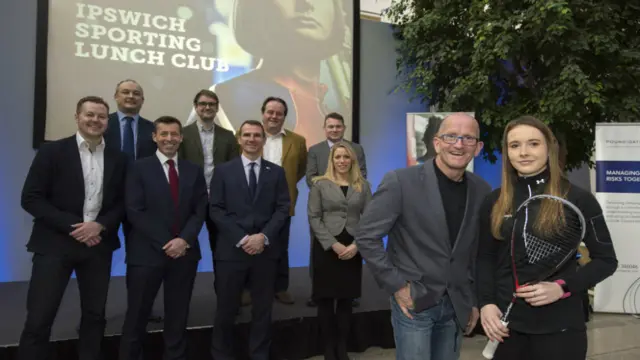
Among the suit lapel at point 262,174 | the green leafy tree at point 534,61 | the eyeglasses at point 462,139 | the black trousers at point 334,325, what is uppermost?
the green leafy tree at point 534,61

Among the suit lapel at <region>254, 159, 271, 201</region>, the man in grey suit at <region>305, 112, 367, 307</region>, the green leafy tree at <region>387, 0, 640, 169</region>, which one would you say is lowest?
the suit lapel at <region>254, 159, 271, 201</region>

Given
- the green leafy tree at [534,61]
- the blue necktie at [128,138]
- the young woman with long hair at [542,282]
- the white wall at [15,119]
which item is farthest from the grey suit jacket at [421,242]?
the white wall at [15,119]

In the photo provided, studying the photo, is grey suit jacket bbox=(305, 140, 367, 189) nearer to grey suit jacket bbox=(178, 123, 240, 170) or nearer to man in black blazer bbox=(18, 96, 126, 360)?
grey suit jacket bbox=(178, 123, 240, 170)

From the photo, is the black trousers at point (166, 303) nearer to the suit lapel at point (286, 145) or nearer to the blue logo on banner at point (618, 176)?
the suit lapel at point (286, 145)

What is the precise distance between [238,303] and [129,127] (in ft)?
5.31

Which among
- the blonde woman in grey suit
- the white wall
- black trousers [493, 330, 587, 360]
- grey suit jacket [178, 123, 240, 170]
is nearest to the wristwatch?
black trousers [493, 330, 587, 360]

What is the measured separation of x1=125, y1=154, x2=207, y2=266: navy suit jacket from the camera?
2.82 meters

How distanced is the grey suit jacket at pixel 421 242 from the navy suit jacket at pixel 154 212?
1517 mm

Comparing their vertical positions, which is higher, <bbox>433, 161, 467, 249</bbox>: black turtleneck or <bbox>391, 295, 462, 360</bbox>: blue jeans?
<bbox>433, 161, 467, 249</bbox>: black turtleneck

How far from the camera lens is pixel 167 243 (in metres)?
2.83

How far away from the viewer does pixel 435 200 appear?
1830mm

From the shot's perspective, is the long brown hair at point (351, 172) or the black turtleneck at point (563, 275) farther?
the long brown hair at point (351, 172)

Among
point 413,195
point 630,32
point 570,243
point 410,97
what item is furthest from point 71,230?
point 630,32

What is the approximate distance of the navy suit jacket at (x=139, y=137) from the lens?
3.40 m
